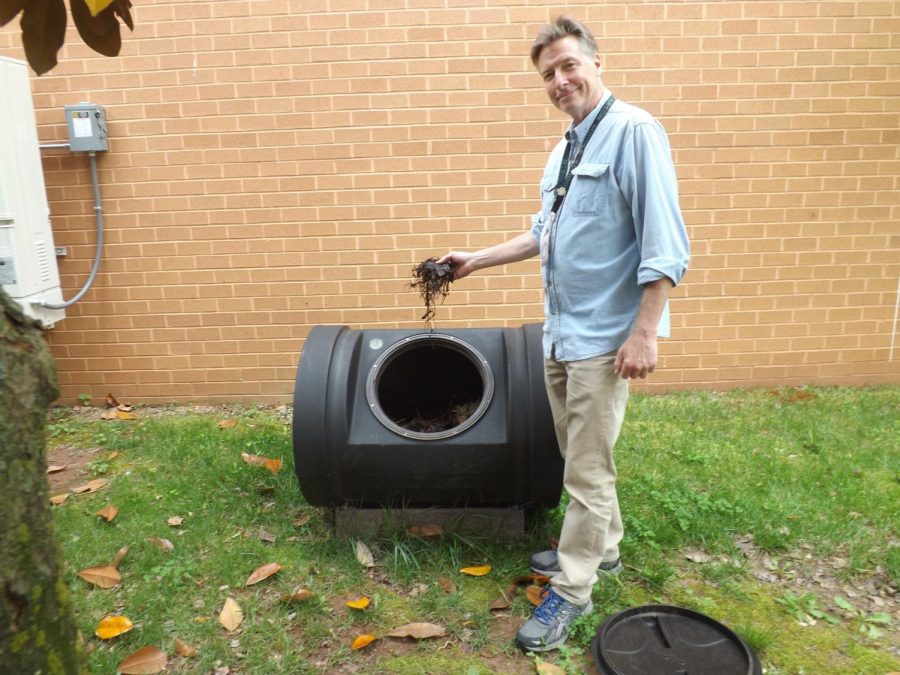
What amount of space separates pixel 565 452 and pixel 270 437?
7.01 feet

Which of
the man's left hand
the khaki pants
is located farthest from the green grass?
the man's left hand

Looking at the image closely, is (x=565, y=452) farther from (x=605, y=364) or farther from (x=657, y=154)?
(x=657, y=154)

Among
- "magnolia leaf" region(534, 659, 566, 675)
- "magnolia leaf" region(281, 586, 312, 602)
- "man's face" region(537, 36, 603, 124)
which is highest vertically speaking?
→ "man's face" region(537, 36, 603, 124)

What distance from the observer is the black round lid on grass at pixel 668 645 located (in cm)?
240

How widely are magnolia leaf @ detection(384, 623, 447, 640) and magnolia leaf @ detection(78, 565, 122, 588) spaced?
1.17 metres

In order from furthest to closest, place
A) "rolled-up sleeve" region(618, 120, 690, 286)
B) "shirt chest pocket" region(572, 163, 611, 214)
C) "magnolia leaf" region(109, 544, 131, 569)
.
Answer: "magnolia leaf" region(109, 544, 131, 569) → "shirt chest pocket" region(572, 163, 611, 214) → "rolled-up sleeve" region(618, 120, 690, 286)

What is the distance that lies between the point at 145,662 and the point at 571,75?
2.47 metres

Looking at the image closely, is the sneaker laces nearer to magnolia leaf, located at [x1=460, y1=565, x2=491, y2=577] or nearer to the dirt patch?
magnolia leaf, located at [x1=460, y1=565, x2=491, y2=577]

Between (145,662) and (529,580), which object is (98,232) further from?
(529,580)

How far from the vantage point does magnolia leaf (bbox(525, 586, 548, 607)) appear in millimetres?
2824

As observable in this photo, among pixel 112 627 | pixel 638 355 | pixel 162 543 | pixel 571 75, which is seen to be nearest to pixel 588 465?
pixel 638 355

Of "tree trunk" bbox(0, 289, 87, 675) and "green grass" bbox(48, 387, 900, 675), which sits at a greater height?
"tree trunk" bbox(0, 289, 87, 675)

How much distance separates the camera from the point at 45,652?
4.69ft

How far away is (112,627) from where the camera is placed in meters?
2.62
